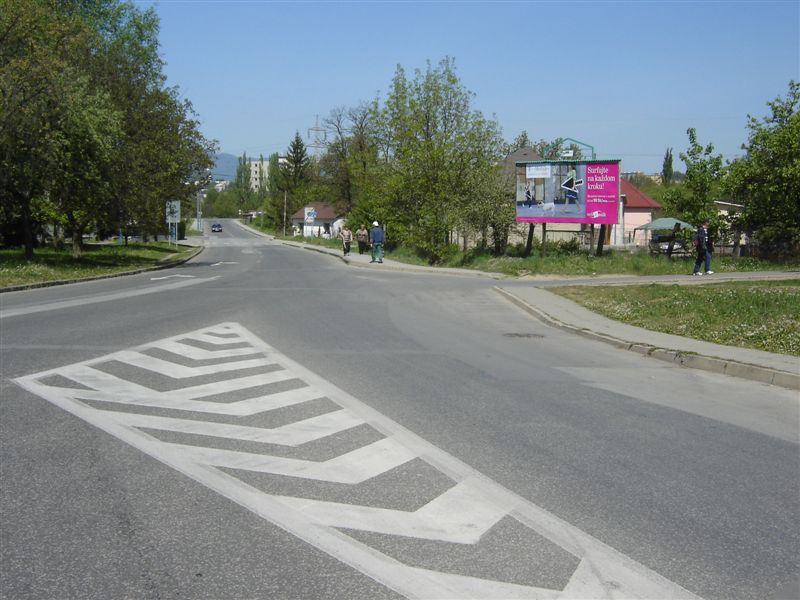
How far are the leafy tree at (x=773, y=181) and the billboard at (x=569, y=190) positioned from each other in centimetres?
668

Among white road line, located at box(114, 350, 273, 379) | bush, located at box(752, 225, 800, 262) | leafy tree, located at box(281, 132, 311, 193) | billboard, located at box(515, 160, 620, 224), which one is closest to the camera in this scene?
white road line, located at box(114, 350, 273, 379)

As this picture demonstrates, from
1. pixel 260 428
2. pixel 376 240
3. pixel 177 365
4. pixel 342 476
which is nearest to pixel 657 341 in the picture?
pixel 177 365

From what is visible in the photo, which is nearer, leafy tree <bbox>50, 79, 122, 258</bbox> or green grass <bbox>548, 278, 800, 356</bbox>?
green grass <bbox>548, 278, 800, 356</bbox>

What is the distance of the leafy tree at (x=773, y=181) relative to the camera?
31.3 meters

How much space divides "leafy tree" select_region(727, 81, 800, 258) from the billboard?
6684 millimetres

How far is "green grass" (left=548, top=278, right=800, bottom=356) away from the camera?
485 inches

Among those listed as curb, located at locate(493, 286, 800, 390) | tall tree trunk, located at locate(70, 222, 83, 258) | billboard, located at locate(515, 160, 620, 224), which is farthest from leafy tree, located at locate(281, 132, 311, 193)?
curb, located at locate(493, 286, 800, 390)

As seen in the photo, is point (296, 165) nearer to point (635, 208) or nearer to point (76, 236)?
point (635, 208)

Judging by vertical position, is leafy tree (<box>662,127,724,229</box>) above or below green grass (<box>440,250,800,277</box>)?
above

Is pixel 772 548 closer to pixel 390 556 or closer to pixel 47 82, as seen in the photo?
pixel 390 556

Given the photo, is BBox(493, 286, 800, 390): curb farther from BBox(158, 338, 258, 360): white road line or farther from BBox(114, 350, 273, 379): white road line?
BBox(158, 338, 258, 360): white road line

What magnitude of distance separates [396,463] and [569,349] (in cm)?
730

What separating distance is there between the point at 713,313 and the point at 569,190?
1717 cm

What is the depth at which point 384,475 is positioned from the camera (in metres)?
5.59
